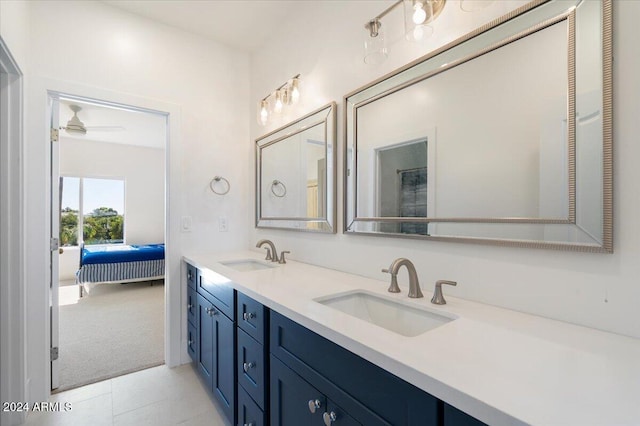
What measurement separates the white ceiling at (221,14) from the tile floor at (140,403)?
2747mm

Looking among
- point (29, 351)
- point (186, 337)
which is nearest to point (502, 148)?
point (186, 337)

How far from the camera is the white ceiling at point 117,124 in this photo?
159 inches

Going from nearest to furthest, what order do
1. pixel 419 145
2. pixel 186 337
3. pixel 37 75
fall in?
pixel 419 145 → pixel 37 75 → pixel 186 337

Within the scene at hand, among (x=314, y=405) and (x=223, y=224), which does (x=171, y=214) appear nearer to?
Result: (x=223, y=224)

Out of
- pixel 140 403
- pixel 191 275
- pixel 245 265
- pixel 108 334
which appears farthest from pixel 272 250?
pixel 108 334

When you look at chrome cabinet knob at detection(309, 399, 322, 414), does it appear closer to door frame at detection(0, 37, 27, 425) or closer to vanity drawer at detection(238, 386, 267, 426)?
vanity drawer at detection(238, 386, 267, 426)

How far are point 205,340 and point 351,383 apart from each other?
1489mm

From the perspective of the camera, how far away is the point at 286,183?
2297mm

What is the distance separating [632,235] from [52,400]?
10.1 feet

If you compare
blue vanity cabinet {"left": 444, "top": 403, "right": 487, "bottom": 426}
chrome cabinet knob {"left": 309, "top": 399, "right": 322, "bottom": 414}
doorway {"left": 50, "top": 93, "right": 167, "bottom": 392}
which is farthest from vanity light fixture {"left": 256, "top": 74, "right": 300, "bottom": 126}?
blue vanity cabinet {"left": 444, "top": 403, "right": 487, "bottom": 426}

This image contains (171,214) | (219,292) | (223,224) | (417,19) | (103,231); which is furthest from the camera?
(103,231)

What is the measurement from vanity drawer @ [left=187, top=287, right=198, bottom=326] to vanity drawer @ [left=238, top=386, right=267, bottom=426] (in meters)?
0.89

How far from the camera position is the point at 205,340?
199 centimetres

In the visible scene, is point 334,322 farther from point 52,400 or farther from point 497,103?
point 52,400
